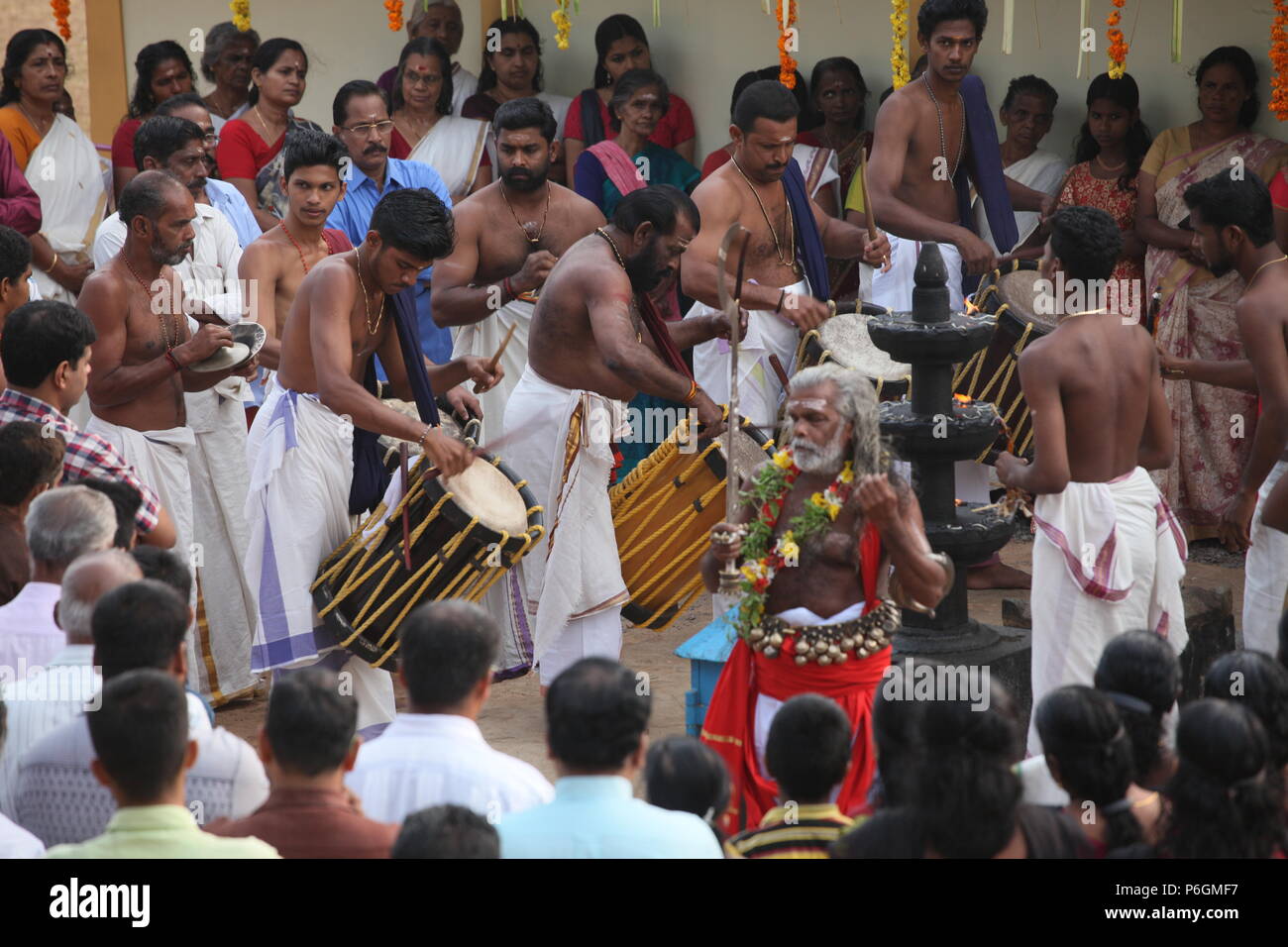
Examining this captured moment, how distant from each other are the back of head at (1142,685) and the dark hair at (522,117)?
15.0 feet

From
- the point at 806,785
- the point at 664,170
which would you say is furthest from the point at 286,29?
the point at 806,785

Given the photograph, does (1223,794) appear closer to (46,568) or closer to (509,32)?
(46,568)

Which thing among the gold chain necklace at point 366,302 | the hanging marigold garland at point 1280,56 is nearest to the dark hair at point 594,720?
the gold chain necklace at point 366,302

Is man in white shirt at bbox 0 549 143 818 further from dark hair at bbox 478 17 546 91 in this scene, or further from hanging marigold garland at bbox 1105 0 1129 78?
dark hair at bbox 478 17 546 91

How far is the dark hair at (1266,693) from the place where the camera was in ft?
11.8

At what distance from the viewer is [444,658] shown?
3598 mm

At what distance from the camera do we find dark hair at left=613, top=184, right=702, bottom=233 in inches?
248

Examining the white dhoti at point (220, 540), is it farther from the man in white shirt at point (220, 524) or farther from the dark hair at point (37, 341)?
the dark hair at point (37, 341)

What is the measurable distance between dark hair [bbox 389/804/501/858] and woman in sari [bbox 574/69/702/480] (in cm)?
582

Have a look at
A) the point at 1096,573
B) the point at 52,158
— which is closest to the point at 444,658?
the point at 1096,573

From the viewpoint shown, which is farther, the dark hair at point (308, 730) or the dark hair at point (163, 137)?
the dark hair at point (163, 137)

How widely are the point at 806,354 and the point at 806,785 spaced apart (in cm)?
420

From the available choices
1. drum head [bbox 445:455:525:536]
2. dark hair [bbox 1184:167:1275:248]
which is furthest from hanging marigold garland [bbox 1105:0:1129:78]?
drum head [bbox 445:455:525:536]

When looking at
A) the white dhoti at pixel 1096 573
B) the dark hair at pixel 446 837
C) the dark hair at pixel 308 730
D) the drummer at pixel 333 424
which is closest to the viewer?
the dark hair at pixel 446 837
